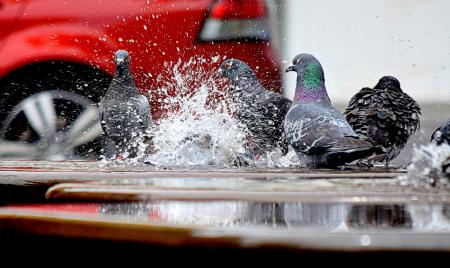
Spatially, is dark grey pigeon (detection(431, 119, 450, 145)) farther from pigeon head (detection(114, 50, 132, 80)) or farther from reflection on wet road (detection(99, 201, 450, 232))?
pigeon head (detection(114, 50, 132, 80))

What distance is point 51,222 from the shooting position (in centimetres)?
121

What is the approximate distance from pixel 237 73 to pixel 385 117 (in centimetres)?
100

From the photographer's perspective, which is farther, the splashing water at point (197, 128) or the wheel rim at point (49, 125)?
the wheel rim at point (49, 125)

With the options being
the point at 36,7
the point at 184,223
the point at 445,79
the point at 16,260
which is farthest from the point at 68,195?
the point at 445,79

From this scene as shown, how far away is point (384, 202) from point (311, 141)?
1790mm

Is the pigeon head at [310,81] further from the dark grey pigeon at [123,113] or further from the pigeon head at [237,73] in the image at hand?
Result: the dark grey pigeon at [123,113]

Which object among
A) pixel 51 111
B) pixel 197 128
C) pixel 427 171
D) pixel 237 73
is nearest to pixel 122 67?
pixel 237 73

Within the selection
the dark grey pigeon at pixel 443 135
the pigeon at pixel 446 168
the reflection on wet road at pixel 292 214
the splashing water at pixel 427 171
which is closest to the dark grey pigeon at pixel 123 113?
the dark grey pigeon at pixel 443 135

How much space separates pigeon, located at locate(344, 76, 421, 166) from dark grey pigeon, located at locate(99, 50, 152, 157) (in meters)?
0.94

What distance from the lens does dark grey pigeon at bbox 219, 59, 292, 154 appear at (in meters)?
3.76

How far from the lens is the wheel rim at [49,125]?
519 centimetres

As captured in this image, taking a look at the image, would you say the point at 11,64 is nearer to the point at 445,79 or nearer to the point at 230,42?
the point at 230,42

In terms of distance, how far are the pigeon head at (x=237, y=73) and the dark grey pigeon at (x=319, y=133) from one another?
2.15 feet

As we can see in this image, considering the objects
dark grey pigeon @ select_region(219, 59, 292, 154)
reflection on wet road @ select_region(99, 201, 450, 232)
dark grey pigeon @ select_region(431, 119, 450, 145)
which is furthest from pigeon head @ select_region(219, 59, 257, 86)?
reflection on wet road @ select_region(99, 201, 450, 232)
